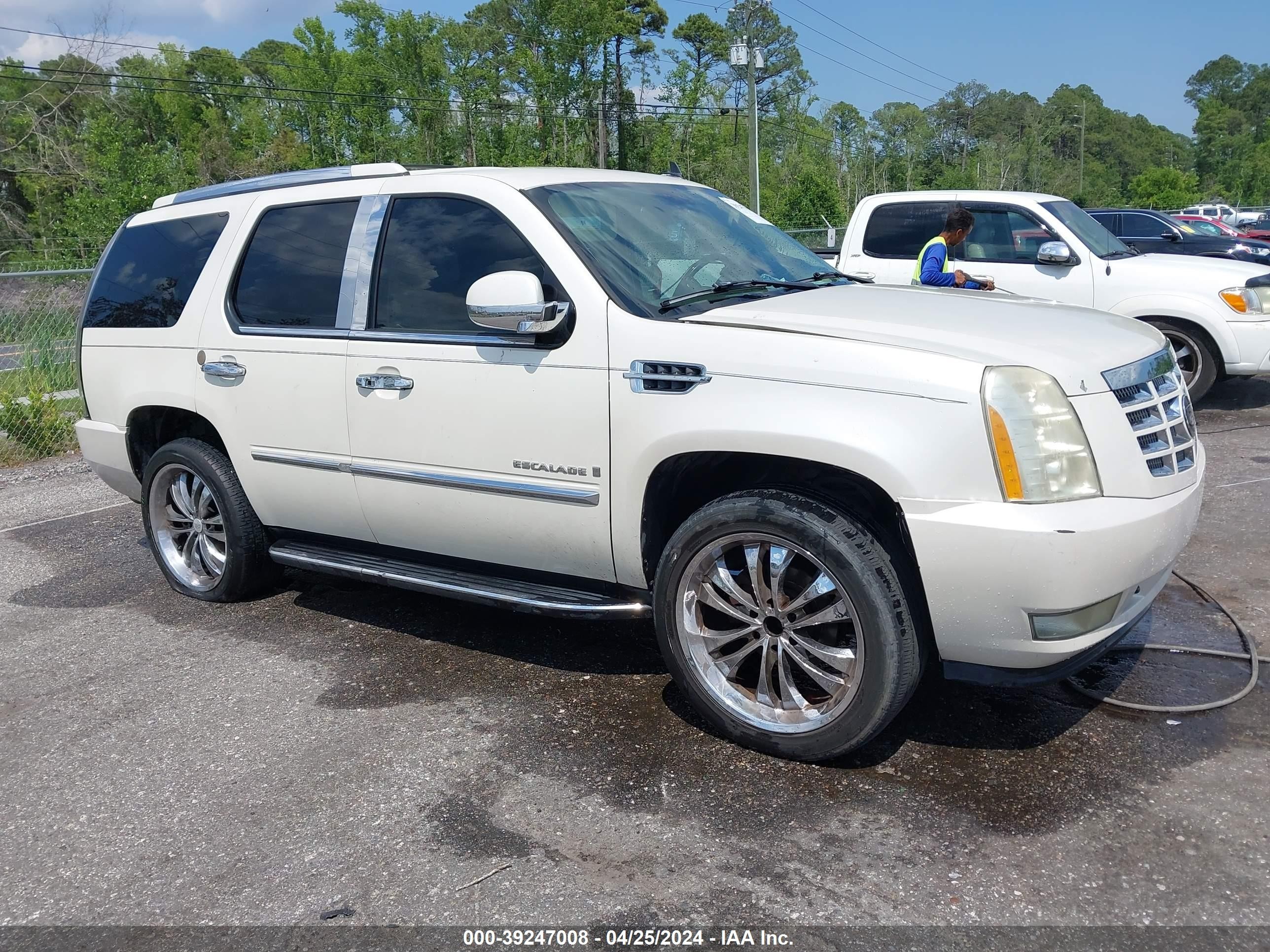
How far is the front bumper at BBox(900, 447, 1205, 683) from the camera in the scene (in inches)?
117

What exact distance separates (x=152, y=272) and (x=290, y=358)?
130cm

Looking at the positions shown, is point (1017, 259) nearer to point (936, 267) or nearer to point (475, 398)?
point (936, 267)

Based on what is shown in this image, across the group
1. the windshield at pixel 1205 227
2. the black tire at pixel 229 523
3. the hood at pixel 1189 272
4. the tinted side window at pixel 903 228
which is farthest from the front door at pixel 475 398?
the windshield at pixel 1205 227

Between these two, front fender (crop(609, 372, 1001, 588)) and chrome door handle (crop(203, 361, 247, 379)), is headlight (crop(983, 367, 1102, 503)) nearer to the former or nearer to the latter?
front fender (crop(609, 372, 1001, 588))

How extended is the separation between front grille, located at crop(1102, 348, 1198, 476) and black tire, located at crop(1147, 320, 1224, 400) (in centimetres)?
615

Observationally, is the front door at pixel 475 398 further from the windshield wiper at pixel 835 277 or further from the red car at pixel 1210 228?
the red car at pixel 1210 228

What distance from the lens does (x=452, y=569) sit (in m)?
4.36

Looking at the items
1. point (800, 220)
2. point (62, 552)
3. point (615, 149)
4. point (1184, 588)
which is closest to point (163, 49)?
point (615, 149)

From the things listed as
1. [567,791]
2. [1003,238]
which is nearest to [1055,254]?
[1003,238]

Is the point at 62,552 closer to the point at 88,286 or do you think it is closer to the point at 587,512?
the point at 88,286

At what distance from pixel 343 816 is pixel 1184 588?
383cm

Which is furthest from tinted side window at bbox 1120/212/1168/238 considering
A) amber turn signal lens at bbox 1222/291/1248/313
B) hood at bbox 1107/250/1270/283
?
amber turn signal lens at bbox 1222/291/1248/313

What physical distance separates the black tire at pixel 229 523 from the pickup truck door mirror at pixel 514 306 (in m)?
1.96

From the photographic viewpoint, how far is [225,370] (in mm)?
4832
